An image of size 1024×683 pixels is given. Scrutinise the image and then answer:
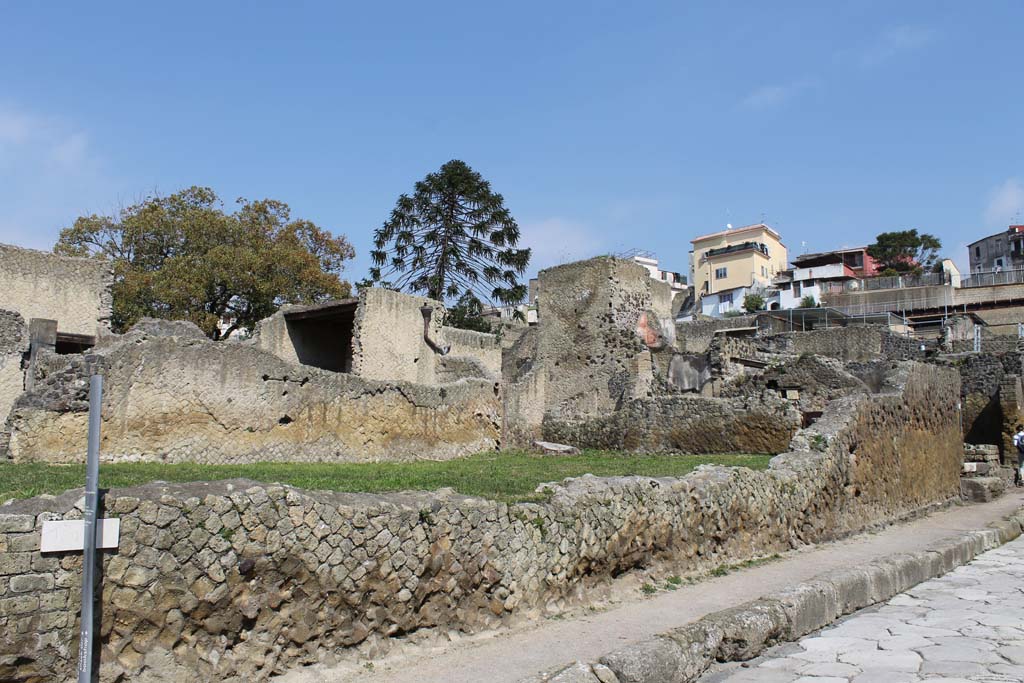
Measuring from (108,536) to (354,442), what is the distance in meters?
7.83

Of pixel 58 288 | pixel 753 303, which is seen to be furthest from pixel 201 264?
pixel 753 303

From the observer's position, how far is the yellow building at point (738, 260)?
67312 mm

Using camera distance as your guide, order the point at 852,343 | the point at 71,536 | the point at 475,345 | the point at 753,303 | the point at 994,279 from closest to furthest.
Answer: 1. the point at 71,536
2. the point at 475,345
3. the point at 852,343
4. the point at 994,279
5. the point at 753,303

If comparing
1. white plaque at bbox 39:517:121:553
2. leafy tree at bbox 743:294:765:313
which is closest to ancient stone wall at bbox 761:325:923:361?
leafy tree at bbox 743:294:765:313

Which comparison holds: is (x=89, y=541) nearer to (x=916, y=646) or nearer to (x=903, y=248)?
(x=916, y=646)

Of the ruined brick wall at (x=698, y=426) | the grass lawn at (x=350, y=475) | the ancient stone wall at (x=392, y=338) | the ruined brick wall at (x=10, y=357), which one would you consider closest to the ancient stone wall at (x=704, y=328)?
the ruined brick wall at (x=698, y=426)

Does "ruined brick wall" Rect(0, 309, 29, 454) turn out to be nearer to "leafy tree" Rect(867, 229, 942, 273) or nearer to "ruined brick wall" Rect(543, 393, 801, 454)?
"ruined brick wall" Rect(543, 393, 801, 454)

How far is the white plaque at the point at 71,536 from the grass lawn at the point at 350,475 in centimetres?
86

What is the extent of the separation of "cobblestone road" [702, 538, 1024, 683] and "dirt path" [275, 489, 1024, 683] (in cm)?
76

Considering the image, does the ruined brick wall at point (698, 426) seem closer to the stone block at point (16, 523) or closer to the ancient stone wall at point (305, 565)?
the ancient stone wall at point (305, 565)

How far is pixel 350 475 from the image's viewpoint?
8883 millimetres

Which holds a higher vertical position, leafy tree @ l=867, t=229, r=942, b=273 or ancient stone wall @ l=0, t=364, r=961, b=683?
leafy tree @ l=867, t=229, r=942, b=273

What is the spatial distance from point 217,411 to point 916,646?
823 cm

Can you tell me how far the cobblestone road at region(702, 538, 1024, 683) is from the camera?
5484mm
